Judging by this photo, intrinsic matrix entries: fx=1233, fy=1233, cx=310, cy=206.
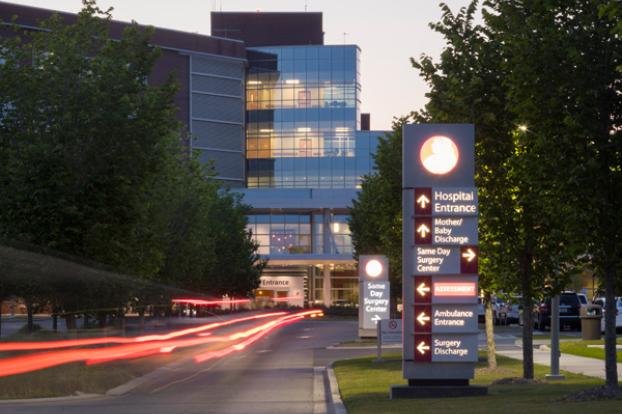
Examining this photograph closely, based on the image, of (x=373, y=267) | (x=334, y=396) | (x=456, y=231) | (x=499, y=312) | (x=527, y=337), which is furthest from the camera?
(x=499, y=312)

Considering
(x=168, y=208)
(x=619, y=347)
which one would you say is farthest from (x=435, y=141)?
(x=168, y=208)

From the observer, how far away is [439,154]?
2327cm

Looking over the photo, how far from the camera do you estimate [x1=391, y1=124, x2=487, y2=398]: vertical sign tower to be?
22.7 meters

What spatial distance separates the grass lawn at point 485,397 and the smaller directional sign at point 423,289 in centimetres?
194

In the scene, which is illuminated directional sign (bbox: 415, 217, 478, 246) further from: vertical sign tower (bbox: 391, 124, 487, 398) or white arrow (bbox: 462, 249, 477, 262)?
white arrow (bbox: 462, 249, 477, 262)

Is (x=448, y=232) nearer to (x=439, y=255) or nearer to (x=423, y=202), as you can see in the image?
(x=439, y=255)

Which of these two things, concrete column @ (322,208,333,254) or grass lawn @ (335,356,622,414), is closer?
grass lawn @ (335,356,622,414)

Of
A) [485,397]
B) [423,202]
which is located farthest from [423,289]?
[485,397]

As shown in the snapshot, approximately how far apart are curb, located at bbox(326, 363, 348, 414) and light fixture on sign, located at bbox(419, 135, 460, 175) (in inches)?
185

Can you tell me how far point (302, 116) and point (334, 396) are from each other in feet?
385

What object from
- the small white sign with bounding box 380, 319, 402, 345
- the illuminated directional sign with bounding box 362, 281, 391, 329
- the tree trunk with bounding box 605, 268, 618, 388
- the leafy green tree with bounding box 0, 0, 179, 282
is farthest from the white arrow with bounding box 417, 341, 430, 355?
the illuminated directional sign with bounding box 362, 281, 391, 329

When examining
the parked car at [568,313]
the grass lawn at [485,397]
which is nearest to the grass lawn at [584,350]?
the grass lawn at [485,397]

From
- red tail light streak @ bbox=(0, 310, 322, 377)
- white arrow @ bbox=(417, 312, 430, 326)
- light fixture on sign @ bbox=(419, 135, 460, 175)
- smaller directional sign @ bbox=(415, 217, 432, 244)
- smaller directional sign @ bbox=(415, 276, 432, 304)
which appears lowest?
red tail light streak @ bbox=(0, 310, 322, 377)

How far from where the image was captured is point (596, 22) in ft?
65.2
